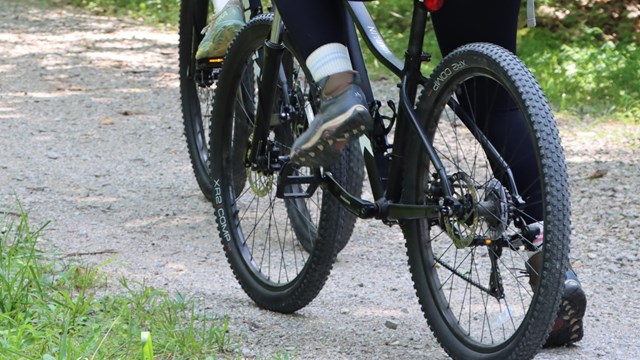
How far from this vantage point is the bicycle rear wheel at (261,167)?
3746 mm

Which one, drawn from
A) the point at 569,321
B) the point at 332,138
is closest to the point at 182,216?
the point at 332,138

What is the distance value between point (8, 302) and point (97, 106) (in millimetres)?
4283

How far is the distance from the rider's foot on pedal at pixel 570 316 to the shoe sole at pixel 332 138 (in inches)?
30.2

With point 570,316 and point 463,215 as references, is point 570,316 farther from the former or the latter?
point 463,215

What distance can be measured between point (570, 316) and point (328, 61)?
105 cm

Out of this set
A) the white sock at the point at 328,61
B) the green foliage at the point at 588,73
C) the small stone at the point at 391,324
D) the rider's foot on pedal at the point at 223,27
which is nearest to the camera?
the white sock at the point at 328,61

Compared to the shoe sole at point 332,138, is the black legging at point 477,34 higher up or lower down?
higher up

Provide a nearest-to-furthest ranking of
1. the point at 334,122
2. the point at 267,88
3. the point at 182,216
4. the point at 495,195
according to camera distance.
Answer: the point at 495,195 < the point at 334,122 < the point at 267,88 < the point at 182,216

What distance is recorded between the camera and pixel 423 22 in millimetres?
3229

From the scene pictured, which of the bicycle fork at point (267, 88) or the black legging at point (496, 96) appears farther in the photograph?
the bicycle fork at point (267, 88)

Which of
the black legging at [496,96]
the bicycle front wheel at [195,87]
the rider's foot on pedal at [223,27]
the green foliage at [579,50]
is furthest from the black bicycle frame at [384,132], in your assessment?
the green foliage at [579,50]

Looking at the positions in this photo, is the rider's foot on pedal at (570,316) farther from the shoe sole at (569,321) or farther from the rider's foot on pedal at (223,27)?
the rider's foot on pedal at (223,27)

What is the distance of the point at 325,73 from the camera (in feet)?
11.0

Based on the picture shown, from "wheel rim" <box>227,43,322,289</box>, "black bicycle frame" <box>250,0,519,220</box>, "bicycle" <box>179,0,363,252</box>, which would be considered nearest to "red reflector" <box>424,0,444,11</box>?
"black bicycle frame" <box>250,0,519,220</box>
